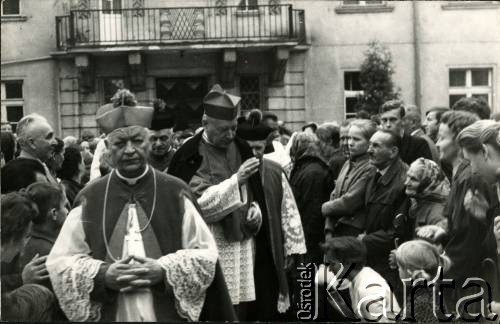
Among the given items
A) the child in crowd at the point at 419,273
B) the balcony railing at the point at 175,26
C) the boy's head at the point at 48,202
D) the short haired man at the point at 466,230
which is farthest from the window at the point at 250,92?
the child in crowd at the point at 419,273

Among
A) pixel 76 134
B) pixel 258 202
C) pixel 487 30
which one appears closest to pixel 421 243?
pixel 258 202

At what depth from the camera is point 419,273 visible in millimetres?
4980

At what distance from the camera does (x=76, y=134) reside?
736 centimetres

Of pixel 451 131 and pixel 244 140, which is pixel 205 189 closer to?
pixel 244 140

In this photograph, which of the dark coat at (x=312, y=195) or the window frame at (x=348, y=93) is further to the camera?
the dark coat at (x=312, y=195)

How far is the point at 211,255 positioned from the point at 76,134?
109 inches

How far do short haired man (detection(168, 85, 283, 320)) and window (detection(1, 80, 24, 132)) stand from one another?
1081 mm

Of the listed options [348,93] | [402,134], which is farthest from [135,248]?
[348,93]

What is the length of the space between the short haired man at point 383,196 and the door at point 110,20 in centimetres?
172

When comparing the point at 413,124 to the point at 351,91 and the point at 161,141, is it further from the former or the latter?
the point at 161,141

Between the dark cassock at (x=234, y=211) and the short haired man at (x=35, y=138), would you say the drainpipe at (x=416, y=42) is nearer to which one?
the dark cassock at (x=234, y=211)

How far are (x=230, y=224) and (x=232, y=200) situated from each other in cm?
22

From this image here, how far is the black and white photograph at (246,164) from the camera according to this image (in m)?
4.88

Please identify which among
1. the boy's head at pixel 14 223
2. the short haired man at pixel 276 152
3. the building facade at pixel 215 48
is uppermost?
the building facade at pixel 215 48
